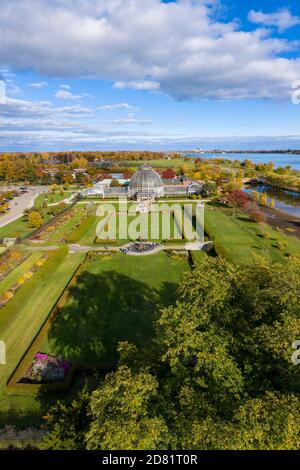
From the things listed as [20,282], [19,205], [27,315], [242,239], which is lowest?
[27,315]

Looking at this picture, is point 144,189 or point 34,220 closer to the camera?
point 34,220

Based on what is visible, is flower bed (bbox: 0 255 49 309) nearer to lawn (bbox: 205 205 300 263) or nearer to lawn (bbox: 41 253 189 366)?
lawn (bbox: 41 253 189 366)

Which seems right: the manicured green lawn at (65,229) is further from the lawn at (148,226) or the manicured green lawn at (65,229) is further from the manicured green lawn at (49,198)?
the manicured green lawn at (49,198)

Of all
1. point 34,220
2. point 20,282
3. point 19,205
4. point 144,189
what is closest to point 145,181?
point 144,189

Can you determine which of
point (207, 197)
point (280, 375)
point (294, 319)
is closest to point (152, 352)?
point (280, 375)

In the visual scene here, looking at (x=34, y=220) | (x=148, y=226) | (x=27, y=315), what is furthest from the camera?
(x=148, y=226)

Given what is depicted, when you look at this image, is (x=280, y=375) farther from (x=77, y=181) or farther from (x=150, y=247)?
(x=77, y=181)

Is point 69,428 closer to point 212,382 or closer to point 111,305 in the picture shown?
point 212,382
